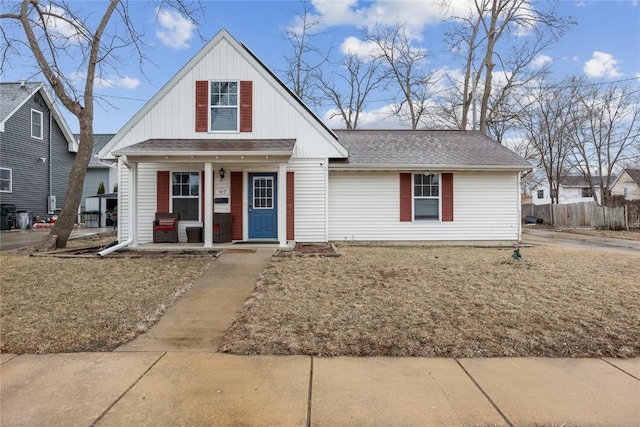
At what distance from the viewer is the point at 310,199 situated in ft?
38.2

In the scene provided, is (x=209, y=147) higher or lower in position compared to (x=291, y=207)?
higher

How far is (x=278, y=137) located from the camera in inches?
458

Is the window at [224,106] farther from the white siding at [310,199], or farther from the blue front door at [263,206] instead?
the white siding at [310,199]

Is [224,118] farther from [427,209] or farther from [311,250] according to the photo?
[427,209]

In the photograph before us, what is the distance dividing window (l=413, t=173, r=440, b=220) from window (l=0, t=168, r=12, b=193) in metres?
20.3

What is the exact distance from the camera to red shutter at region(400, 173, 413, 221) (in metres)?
12.1

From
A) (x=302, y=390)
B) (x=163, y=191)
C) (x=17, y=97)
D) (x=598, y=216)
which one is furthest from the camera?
(x=598, y=216)

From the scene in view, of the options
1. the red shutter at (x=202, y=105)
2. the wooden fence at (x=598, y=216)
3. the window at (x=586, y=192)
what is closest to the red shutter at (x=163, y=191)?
the red shutter at (x=202, y=105)

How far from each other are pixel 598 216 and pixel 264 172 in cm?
1972

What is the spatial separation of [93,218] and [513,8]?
28045 mm

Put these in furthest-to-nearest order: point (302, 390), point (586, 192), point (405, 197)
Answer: point (586, 192) → point (405, 197) → point (302, 390)

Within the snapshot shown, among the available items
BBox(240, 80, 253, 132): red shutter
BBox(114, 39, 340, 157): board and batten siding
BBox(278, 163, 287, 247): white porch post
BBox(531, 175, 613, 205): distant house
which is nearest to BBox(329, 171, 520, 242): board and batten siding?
BBox(114, 39, 340, 157): board and batten siding

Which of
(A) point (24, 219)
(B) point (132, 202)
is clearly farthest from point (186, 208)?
(A) point (24, 219)

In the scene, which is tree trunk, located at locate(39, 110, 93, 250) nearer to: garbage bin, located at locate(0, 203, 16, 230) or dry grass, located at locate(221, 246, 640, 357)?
dry grass, located at locate(221, 246, 640, 357)
